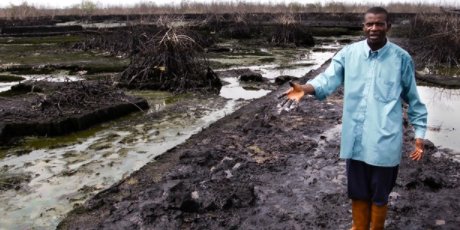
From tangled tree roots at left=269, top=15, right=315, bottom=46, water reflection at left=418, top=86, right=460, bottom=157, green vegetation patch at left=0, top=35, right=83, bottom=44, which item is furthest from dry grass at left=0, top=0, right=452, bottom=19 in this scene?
water reflection at left=418, top=86, right=460, bottom=157

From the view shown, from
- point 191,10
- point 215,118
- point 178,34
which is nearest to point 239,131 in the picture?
point 215,118

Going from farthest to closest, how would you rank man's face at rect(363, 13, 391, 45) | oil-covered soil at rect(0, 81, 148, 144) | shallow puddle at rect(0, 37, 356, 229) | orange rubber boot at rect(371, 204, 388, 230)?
oil-covered soil at rect(0, 81, 148, 144)
shallow puddle at rect(0, 37, 356, 229)
orange rubber boot at rect(371, 204, 388, 230)
man's face at rect(363, 13, 391, 45)

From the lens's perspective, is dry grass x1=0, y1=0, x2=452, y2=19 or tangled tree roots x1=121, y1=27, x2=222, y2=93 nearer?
tangled tree roots x1=121, y1=27, x2=222, y2=93

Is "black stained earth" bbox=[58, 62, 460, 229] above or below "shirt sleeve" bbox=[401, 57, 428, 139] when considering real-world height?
below

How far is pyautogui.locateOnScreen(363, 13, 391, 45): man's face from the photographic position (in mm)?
3028

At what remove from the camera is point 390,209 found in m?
4.13

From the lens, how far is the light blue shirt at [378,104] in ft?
9.96

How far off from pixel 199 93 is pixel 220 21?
20711 mm

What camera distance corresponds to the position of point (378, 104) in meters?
3.06

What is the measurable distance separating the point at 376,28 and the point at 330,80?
1.49 feet

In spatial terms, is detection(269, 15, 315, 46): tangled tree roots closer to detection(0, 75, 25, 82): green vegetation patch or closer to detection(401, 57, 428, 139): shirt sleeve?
detection(0, 75, 25, 82): green vegetation patch

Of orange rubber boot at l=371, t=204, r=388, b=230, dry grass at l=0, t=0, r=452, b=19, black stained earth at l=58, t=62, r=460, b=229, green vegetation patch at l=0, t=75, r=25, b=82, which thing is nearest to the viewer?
orange rubber boot at l=371, t=204, r=388, b=230

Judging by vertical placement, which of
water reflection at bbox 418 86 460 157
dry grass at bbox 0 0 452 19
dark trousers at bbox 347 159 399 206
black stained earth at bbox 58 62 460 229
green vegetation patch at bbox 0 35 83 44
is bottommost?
black stained earth at bbox 58 62 460 229

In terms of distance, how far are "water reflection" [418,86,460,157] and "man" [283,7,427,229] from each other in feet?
10.8
